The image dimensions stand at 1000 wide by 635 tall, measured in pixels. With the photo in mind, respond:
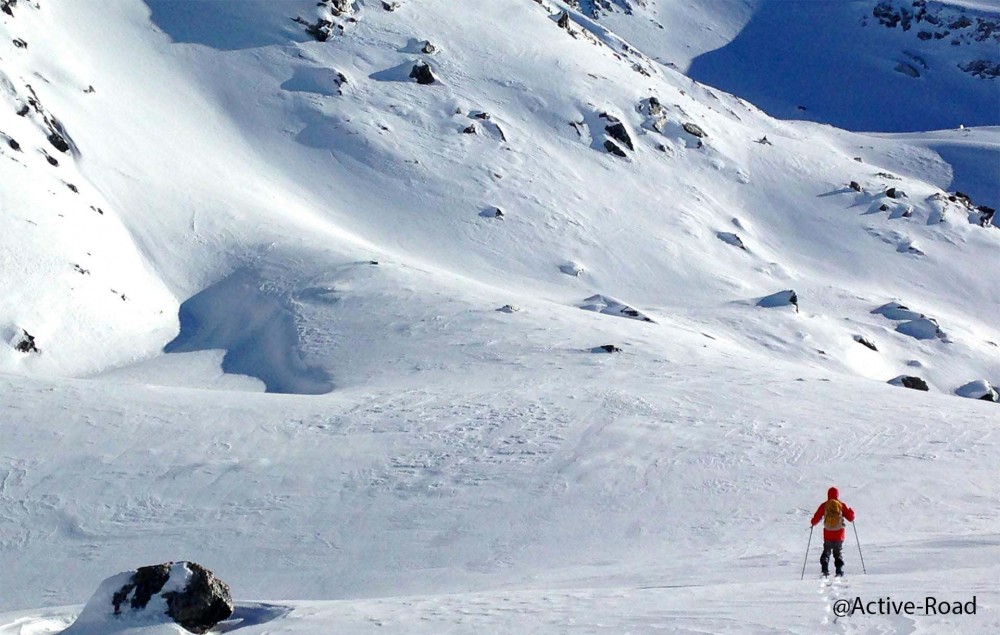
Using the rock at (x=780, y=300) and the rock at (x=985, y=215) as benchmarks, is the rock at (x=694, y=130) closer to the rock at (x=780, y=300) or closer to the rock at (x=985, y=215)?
the rock at (x=985, y=215)

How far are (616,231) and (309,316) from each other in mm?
20291

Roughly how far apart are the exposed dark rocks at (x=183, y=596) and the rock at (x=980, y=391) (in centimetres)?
3176

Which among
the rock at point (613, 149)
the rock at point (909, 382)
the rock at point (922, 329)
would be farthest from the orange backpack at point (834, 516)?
the rock at point (613, 149)

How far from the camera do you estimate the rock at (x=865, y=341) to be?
40531 millimetres

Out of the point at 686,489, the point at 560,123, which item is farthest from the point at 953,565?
the point at 560,123

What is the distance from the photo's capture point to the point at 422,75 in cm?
5509

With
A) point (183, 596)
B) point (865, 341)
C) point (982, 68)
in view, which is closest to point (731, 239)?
point (865, 341)

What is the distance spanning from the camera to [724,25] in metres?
118

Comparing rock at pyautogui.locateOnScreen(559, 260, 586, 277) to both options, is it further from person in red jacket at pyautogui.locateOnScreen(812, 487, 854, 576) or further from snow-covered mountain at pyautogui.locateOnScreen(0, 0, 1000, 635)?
person in red jacket at pyautogui.locateOnScreen(812, 487, 854, 576)

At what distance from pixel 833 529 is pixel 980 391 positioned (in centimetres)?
2739

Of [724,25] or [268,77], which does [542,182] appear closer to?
[268,77]

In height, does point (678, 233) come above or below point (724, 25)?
below

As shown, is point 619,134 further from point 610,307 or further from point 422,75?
point 610,307

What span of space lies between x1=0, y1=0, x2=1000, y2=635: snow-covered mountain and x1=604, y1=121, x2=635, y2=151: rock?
433 millimetres
